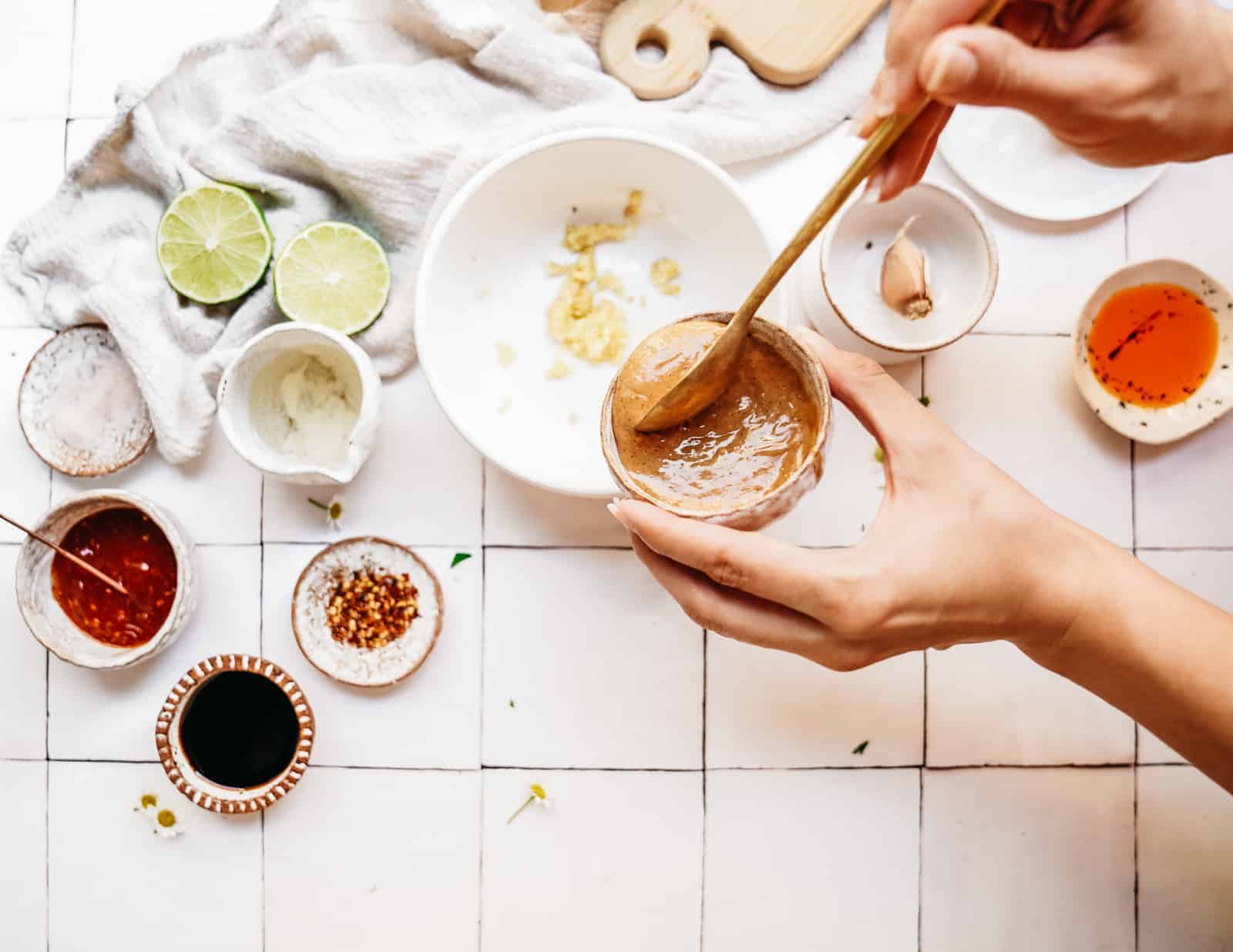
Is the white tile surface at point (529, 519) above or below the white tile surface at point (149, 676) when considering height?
above

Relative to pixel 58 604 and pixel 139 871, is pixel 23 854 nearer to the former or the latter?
pixel 139 871

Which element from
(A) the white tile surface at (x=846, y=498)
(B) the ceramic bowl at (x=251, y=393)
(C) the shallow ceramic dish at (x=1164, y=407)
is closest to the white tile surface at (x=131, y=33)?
(B) the ceramic bowl at (x=251, y=393)

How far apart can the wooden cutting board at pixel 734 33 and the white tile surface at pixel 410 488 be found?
0.53 m

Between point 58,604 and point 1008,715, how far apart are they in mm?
1345

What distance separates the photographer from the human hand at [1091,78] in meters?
0.86

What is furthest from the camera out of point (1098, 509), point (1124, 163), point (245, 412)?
point (1098, 509)

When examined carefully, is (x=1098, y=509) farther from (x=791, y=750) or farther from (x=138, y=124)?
(x=138, y=124)

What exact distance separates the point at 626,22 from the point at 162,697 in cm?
116

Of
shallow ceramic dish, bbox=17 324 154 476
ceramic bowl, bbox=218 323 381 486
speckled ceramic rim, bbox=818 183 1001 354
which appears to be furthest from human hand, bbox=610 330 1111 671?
shallow ceramic dish, bbox=17 324 154 476

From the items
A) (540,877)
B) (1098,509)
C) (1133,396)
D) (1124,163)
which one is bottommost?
(540,877)

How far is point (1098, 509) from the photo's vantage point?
4.46ft

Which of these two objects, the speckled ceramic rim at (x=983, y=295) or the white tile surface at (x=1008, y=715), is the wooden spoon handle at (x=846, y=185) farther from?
the white tile surface at (x=1008, y=715)

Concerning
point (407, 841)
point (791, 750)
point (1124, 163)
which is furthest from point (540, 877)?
point (1124, 163)

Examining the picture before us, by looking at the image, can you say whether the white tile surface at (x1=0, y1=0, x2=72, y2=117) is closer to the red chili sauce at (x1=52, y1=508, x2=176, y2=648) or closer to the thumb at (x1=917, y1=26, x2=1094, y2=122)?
the red chili sauce at (x1=52, y1=508, x2=176, y2=648)
